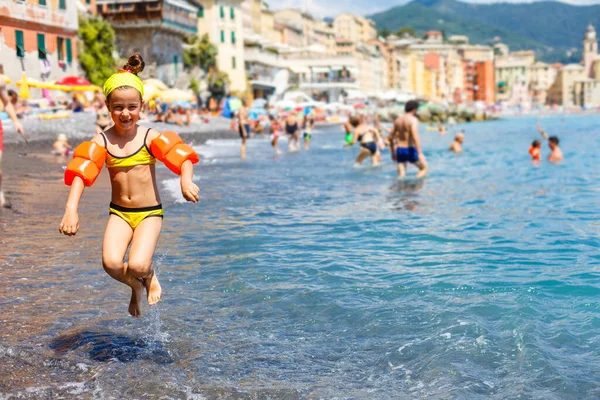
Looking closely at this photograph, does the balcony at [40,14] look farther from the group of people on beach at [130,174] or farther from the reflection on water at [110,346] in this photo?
the reflection on water at [110,346]

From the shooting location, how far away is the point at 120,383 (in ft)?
12.3

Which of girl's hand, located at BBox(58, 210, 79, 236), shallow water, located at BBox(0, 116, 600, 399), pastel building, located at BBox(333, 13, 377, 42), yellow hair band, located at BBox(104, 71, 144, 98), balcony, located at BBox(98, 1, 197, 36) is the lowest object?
→ shallow water, located at BBox(0, 116, 600, 399)

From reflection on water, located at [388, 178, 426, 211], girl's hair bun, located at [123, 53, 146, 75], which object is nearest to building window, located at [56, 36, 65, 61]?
reflection on water, located at [388, 178, 426, 211]

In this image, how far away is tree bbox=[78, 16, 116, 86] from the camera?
41.2 meters

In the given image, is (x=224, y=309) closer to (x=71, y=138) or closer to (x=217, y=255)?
(x=217, y=255)

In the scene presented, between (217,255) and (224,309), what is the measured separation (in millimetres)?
1930

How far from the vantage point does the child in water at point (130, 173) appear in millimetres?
4289

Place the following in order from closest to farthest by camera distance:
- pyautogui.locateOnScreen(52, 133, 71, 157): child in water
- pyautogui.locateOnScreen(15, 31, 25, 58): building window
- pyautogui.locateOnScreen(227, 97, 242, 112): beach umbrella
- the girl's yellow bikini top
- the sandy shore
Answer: the girl's yellow bikini top
pyautogui.locateOnScreen(15, 31, 25, 58): building window
pyautogui.locateOnScreen(52, 133, 71, 157): child in water
the sandy shore
pyautogui.locateOnScreen(227, 97, 242, 112): beach umbrella

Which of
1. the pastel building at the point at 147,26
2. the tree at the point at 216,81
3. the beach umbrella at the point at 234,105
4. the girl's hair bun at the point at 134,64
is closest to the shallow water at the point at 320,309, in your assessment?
the girl's hair bun at the point at 134,64

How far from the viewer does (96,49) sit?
42.2 m

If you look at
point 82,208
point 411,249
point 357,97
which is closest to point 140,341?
point 411,249

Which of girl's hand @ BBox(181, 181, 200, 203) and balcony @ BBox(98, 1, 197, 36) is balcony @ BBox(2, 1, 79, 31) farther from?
balcony @ BBox(98, 1, 197, 36)

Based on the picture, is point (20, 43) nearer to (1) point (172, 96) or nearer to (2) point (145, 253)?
(2) point (145, 253)

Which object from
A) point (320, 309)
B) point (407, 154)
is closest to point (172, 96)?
point (407, 154)
